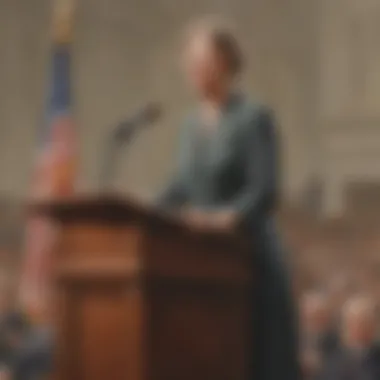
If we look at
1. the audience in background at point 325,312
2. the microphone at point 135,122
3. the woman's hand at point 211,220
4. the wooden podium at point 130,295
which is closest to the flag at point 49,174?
the audience in background at point 325,312

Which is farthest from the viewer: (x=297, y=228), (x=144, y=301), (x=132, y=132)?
(x=132, y=132)

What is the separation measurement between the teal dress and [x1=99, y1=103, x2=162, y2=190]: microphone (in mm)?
2177

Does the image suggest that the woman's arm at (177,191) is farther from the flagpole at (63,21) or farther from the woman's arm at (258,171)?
the flagpole at (63,21)

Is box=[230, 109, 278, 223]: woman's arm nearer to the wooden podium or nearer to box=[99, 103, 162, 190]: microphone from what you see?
the wooden podium

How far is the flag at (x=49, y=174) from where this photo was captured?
5.65m

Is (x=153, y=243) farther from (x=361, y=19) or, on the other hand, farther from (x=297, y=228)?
(x=361, y=19)

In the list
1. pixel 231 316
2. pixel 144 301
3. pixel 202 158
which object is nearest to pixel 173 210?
pixel 202 158

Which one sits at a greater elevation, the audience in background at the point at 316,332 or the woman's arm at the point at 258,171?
the woman's arm at the point at 258,171

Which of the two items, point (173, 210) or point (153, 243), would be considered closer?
point (153, 243)

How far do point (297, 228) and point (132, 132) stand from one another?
1190 millimetres

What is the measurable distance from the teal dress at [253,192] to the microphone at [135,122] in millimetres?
2139

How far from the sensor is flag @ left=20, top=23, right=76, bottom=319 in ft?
18.5

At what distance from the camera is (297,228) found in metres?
5.62

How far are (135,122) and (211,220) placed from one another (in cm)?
304
